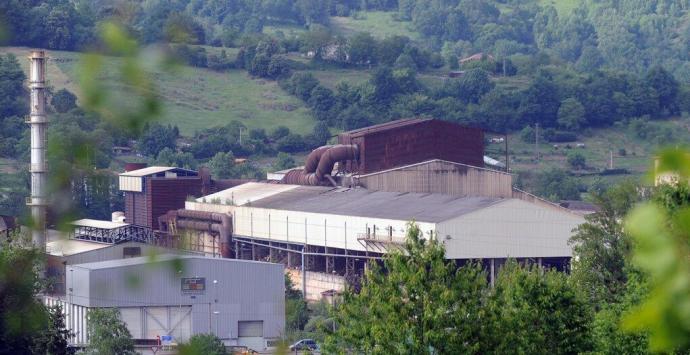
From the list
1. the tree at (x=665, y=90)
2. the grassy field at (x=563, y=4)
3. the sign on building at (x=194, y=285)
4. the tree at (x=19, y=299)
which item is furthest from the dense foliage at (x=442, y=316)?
the grassy field at (x=563, y=4)

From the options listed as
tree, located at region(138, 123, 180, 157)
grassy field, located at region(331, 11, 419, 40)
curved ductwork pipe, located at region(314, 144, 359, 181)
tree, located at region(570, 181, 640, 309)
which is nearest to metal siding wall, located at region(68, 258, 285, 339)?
tree, located at region(570, 181, 640, 309)

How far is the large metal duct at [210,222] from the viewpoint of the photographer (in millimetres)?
26344

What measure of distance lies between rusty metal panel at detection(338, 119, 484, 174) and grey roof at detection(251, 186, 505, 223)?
1.49 meters

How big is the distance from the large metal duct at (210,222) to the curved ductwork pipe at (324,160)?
257 centimetres

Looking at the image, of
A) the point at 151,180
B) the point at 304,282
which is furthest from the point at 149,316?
the point at 151,180

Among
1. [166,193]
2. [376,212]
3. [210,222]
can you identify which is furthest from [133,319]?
[166,193]

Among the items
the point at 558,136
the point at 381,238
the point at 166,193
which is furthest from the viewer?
the point at 558,136

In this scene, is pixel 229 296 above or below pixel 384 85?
below

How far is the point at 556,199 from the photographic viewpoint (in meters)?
36.5

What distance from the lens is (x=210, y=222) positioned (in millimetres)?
26859

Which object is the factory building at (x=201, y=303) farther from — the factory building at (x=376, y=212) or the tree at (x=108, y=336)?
the tree at (x=108, y=336)

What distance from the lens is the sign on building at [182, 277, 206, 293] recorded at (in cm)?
1831

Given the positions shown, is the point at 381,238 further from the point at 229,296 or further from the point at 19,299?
the point at 19,299

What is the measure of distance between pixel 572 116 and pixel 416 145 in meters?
23.2
